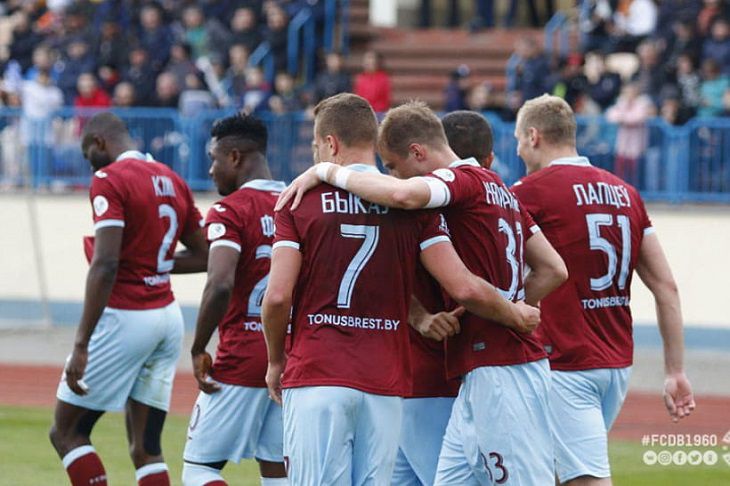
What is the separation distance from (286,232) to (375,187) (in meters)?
0.42

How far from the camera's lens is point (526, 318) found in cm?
597

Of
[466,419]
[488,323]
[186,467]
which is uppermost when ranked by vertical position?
[488,323]

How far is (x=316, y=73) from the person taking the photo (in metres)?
22.8

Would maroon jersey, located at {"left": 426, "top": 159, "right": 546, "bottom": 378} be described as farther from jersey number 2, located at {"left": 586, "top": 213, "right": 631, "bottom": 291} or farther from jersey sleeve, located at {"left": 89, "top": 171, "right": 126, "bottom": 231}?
jersey sleeve, located at {"left": 89, "top": 171, "right": 126, "bottom": 231}

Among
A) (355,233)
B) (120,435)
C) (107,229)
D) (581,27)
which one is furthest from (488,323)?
(581,27)

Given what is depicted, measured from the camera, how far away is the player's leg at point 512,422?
5.96 m

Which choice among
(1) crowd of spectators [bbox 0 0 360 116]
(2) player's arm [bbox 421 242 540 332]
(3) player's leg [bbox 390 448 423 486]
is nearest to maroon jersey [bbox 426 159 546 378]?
(2) player's arm [bbox 421 242 540 332]

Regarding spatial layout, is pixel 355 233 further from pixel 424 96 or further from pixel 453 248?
pixel 424 96

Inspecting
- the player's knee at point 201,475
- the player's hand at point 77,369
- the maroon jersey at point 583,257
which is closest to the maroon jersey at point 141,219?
the player's hand at point 77,369

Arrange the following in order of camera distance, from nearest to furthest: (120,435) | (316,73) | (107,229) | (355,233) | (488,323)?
(355,233), (488,323), (107,229), (120,435), (316,73)

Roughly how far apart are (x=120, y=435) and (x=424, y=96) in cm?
1238

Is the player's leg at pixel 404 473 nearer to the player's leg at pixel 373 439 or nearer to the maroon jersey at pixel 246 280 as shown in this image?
the maroon jersey at pixel 246 280

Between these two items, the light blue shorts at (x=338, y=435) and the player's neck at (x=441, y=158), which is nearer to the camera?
the light blue shorts at (x=338, y=435)

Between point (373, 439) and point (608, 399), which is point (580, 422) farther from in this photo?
point (373, 439)
